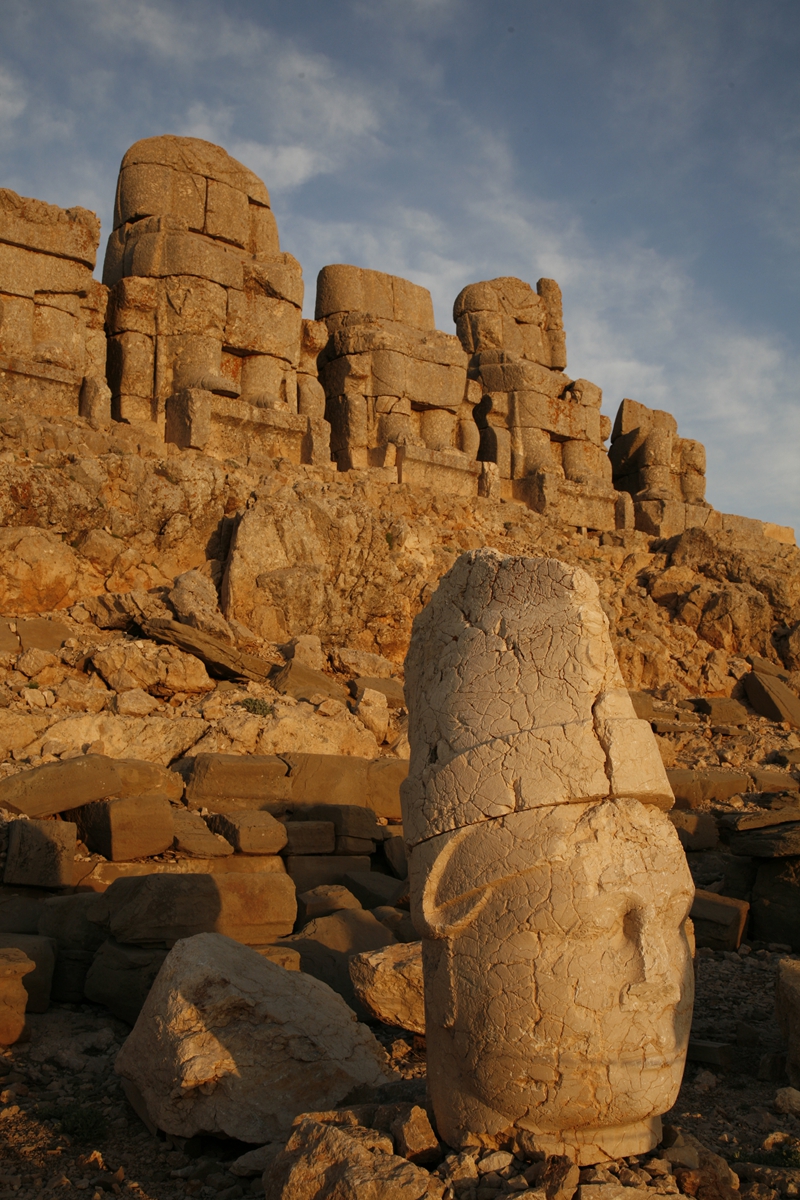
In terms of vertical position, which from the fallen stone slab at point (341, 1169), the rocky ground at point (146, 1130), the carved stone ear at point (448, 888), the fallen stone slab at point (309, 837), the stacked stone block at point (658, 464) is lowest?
the rocky ground at point (146, 1130)

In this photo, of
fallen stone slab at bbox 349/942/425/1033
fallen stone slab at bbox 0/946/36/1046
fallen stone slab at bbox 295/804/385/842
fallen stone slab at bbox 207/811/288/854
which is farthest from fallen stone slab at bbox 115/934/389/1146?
fallen stone slab at bbox 295/804/385/842

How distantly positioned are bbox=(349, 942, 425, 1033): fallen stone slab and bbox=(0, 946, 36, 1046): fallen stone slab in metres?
1.33

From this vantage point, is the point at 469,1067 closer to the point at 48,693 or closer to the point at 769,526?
the point at 48,693

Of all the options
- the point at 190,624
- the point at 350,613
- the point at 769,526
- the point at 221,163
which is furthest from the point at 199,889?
the point at 769,526

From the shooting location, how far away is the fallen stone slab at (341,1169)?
6.95 ft

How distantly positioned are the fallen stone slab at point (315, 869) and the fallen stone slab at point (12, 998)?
2354 mm

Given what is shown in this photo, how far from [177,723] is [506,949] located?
5.61 meters

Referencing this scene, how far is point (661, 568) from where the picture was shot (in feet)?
50.7

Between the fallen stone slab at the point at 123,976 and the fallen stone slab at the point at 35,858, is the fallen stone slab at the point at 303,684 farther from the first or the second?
the fallen stone slab at the point at 123,976

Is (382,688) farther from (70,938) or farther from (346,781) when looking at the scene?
(70,938)

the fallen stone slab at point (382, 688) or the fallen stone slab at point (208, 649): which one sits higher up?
the fallen stone slab at point (208, 649)

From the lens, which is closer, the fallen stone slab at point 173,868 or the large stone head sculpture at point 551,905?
the large stone head sculpture at point 551,905

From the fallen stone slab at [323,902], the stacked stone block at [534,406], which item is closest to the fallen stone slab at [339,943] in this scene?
the fallen stone slab at [323,902]

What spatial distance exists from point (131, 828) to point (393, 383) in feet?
34.3
